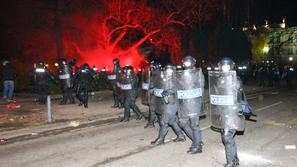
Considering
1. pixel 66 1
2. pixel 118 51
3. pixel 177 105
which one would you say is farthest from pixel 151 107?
pixel 118 51

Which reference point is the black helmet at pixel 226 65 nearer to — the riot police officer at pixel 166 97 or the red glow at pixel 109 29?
the riot police officer at pixel 166 97

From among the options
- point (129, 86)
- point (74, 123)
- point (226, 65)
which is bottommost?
point (74, 123)

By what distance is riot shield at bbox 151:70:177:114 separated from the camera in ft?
29.5

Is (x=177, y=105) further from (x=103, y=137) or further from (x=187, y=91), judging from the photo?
(x=103, y=137)

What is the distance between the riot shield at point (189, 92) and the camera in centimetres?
834

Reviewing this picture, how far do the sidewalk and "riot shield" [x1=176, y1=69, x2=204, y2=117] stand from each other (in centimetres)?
490

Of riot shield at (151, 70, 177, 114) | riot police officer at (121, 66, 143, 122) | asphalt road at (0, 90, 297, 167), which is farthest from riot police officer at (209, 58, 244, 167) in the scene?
riot police officer at (121, 66, 143, 122)

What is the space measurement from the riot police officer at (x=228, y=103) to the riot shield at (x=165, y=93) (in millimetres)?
1590

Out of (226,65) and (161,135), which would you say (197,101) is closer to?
(226,65)

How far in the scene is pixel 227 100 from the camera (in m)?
7.29

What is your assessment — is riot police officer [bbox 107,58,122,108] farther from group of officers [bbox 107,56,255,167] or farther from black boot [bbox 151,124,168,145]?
black boot [bbox 151,124,168,145]

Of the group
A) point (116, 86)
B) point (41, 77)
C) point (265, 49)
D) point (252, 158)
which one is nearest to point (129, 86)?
point (116, 86)

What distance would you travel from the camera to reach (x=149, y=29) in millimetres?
30703

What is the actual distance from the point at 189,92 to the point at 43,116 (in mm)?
7378
